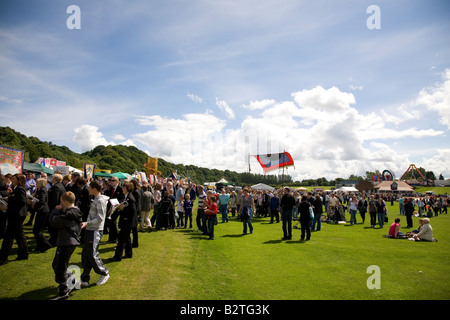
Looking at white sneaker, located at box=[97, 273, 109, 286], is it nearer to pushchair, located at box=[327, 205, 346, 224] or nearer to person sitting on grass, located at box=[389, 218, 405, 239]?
person sitting on grass, located at box=[389, 218, 405, 239]

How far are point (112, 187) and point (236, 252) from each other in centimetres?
527

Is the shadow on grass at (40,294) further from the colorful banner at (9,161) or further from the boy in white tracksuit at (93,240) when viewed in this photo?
the colorful banner at (9,161)

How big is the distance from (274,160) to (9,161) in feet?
78.8

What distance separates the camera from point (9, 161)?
48.6ft

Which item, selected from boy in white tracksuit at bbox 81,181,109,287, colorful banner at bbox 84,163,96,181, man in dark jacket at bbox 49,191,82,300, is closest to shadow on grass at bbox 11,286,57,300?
man in dark jacket at bbox 49,191,82,300

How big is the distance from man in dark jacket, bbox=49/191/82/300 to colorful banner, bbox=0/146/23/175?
43.0 feet

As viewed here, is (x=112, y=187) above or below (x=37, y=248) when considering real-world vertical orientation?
above

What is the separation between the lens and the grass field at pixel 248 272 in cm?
518

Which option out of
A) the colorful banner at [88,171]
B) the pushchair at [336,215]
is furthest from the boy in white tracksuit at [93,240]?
the pushchair at [336,215]

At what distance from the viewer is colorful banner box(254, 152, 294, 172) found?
97.5 feet

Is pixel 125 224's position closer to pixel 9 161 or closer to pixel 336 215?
pixel 9 161
